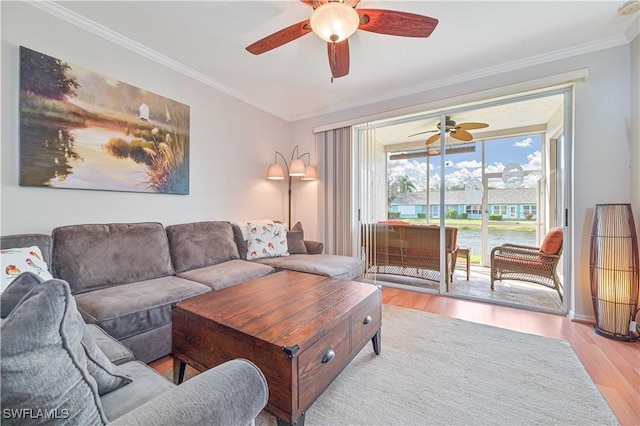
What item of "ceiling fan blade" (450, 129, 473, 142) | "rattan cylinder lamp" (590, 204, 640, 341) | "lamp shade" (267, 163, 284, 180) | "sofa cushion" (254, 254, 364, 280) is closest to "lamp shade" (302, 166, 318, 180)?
"lamp shade" (267, 163, 284, 180)

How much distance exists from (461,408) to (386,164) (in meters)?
2.96

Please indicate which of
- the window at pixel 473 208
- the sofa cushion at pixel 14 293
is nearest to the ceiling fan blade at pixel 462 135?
the window at pixel 473 208

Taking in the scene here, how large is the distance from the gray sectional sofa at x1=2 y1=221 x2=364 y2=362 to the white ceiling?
5.46ft

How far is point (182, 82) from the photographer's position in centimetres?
277

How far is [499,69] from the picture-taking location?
272 centimetres

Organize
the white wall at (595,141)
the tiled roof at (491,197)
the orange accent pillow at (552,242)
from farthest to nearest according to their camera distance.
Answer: the tiled roof at (491,197) → the orange accent pillow at (552,242) → the white wall at (595,141)

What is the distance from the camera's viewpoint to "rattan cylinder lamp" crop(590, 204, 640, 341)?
6.76 feet

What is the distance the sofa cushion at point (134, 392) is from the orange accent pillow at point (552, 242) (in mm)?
3497

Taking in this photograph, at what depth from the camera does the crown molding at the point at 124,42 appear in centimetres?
191

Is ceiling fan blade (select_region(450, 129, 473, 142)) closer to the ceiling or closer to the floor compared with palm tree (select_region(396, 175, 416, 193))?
closer to the ceiling

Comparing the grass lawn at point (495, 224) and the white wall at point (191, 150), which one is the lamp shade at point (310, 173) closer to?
the white wall at point (191, 150)

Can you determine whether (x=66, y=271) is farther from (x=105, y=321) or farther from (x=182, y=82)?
(x=182, y=82)

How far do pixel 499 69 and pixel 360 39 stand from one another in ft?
5.24

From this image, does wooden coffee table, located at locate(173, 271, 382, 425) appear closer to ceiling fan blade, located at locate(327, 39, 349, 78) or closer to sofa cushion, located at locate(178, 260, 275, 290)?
sofa cushion, located at locate(178, 260, 275, 290)
